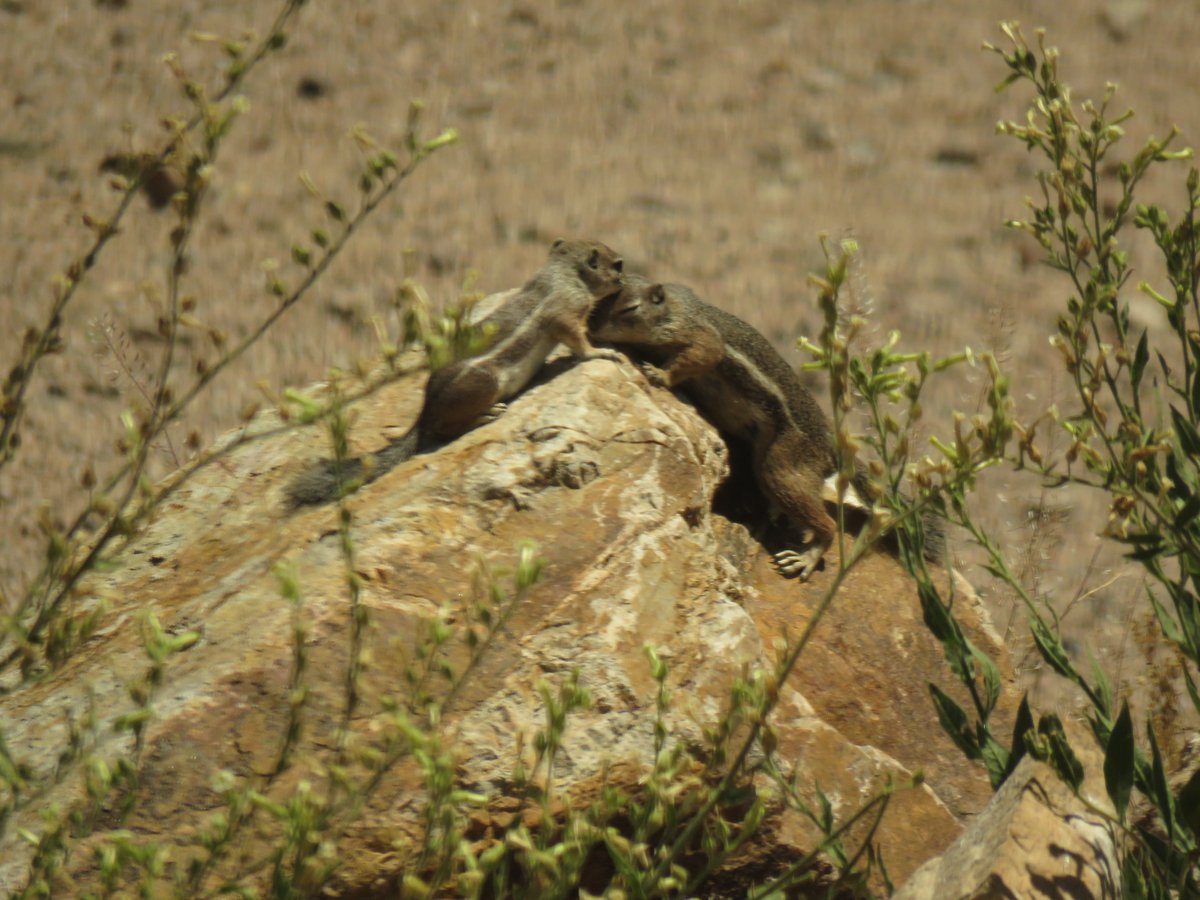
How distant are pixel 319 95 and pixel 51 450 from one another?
298 centimetres

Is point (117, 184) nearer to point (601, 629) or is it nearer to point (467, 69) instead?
point (601, 629)

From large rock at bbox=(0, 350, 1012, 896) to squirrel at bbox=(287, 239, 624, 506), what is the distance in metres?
0.11

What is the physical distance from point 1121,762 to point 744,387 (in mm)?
Result: 2054

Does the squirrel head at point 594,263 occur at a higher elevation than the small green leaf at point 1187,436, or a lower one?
lower

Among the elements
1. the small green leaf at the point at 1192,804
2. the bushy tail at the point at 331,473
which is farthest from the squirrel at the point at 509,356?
the small green leaf at the point at 1192,804

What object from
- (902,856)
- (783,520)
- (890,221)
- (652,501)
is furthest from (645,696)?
(890,221)

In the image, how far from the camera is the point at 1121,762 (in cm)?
241

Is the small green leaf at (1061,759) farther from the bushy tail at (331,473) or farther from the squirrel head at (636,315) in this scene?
the squirrel head at (636,315)

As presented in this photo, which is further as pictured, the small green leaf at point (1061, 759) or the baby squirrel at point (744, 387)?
the baby squirrel at point (744, 387)

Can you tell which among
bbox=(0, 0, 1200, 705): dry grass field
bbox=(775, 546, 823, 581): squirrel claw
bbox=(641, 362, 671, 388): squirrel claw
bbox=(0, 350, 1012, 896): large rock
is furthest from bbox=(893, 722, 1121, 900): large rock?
bbox=(0, 0, 1200, 705): dry grass field

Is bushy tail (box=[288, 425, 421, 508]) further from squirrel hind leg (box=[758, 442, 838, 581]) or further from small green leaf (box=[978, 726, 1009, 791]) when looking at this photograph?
small green leaf (box=[978, 726, 1009, 791])

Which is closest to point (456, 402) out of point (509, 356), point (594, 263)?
→ point (509, 356)

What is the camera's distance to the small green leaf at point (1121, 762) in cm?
239

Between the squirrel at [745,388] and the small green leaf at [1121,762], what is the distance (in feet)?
5.48
